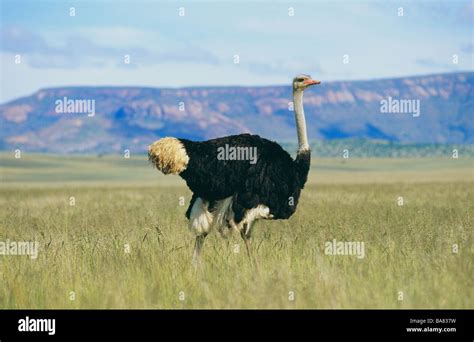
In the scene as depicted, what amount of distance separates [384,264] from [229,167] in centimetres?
187

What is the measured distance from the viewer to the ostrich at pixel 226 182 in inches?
381

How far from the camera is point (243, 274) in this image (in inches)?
348

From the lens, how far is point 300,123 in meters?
10.8

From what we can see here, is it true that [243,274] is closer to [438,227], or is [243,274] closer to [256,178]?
[256,178]

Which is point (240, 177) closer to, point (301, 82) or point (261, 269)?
point (261, 269)

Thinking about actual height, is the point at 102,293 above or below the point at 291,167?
below

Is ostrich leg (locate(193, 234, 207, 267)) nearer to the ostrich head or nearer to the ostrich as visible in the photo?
the ostrich

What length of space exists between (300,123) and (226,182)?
151 cm

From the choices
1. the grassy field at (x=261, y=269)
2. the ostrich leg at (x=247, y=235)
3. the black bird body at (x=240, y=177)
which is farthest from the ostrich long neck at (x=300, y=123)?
the ostrich leg at (x=247, y=235)

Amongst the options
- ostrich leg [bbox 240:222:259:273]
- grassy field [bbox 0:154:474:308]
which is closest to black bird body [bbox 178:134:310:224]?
ostrich leg [bbox 240:222:259:273]

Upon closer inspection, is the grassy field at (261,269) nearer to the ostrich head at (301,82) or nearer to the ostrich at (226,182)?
the ostrich at (226,182)

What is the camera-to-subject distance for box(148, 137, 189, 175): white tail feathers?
9.59m

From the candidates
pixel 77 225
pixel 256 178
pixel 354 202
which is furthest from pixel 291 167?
pixel 354 202

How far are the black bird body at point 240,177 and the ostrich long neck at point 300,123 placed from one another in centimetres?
63
